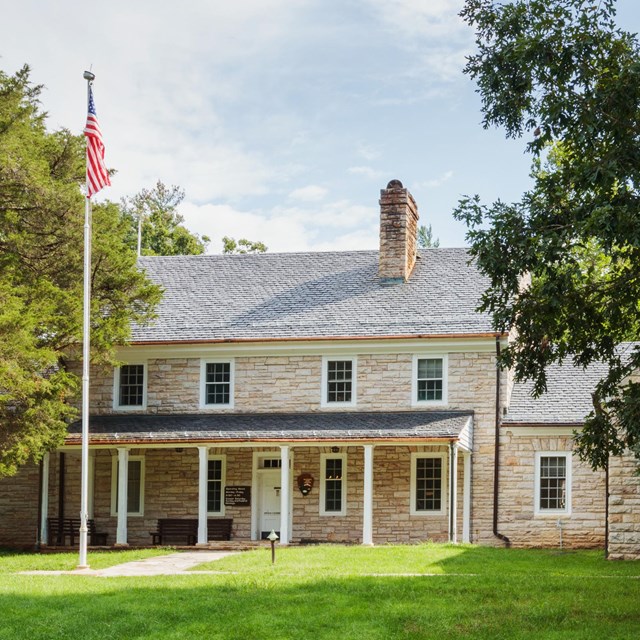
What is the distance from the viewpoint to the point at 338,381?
3111 cm

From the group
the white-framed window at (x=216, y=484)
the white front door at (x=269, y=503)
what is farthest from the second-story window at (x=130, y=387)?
the white front door at (x=269, y=503)

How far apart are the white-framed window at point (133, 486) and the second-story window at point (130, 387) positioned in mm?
1478

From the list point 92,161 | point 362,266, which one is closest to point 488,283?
point 362,266

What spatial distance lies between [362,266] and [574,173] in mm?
17378

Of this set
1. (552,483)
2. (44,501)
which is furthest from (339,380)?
(44,501)

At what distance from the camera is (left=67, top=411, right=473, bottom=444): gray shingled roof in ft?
94.1

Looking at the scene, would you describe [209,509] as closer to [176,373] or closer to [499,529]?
[176,373]

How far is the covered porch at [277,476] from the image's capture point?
1138 inches

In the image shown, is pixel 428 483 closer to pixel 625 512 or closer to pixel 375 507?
pixel 375 507

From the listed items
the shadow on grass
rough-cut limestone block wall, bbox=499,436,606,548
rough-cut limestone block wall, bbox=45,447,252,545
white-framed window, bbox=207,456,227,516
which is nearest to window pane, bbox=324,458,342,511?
rough-cut limestone block wall, bbox=45,447,252,545

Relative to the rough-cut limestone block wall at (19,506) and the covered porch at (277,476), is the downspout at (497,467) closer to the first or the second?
the covered porch at (277,476)

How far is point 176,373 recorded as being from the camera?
31.9m

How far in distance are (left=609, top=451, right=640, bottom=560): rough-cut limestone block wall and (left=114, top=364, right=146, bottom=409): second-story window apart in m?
13.3

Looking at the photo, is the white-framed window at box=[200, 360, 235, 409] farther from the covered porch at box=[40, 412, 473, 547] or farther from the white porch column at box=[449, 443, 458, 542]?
the white porch column at box=[449, 443, 458, 542]
